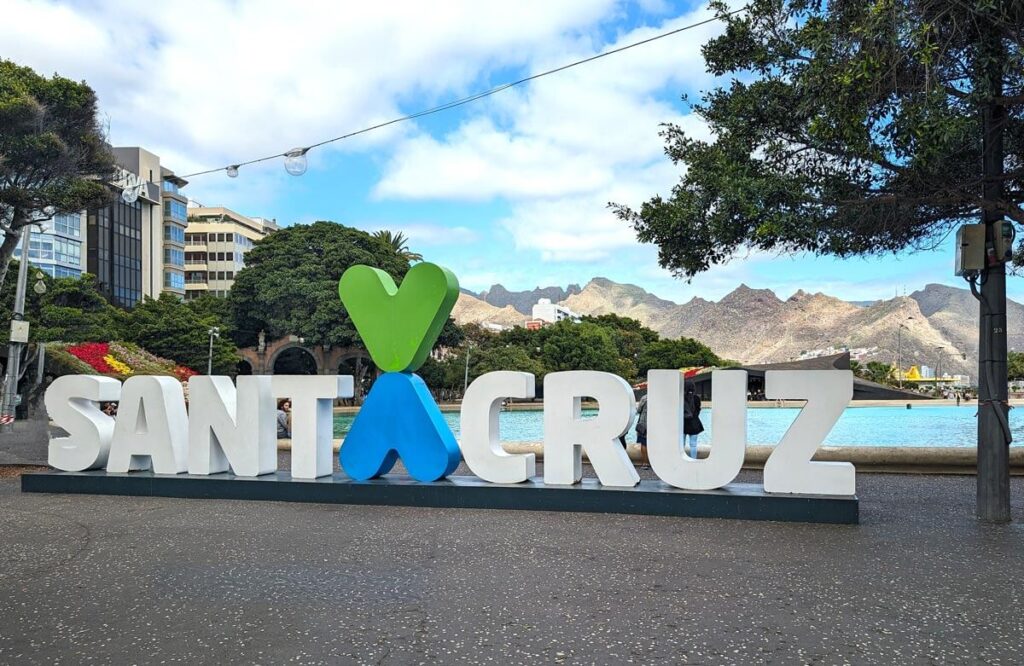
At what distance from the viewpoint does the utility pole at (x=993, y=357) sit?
8.48m

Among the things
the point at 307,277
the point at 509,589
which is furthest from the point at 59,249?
the point at 509,589

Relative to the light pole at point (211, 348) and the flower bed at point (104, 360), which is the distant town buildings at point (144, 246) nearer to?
the light pole at point (211, 348)

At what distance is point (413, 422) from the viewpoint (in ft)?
33.8

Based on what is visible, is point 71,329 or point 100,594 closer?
point 100,594

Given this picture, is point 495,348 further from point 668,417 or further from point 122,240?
point 668,417

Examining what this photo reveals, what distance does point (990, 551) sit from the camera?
7086 mm

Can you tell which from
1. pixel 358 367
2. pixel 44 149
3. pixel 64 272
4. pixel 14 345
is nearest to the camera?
pixel 44 149

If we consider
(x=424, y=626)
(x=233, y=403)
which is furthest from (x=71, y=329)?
(x=424, y=626)

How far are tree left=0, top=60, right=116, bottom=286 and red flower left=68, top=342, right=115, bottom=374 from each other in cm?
1706

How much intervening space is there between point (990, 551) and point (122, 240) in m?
77.4

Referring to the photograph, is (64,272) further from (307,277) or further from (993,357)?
(993,357)

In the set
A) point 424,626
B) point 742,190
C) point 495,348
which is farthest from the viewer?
point 495,348

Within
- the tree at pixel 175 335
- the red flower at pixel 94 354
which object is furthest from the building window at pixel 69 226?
the red flower at pixel 94 354

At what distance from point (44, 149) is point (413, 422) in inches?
433
